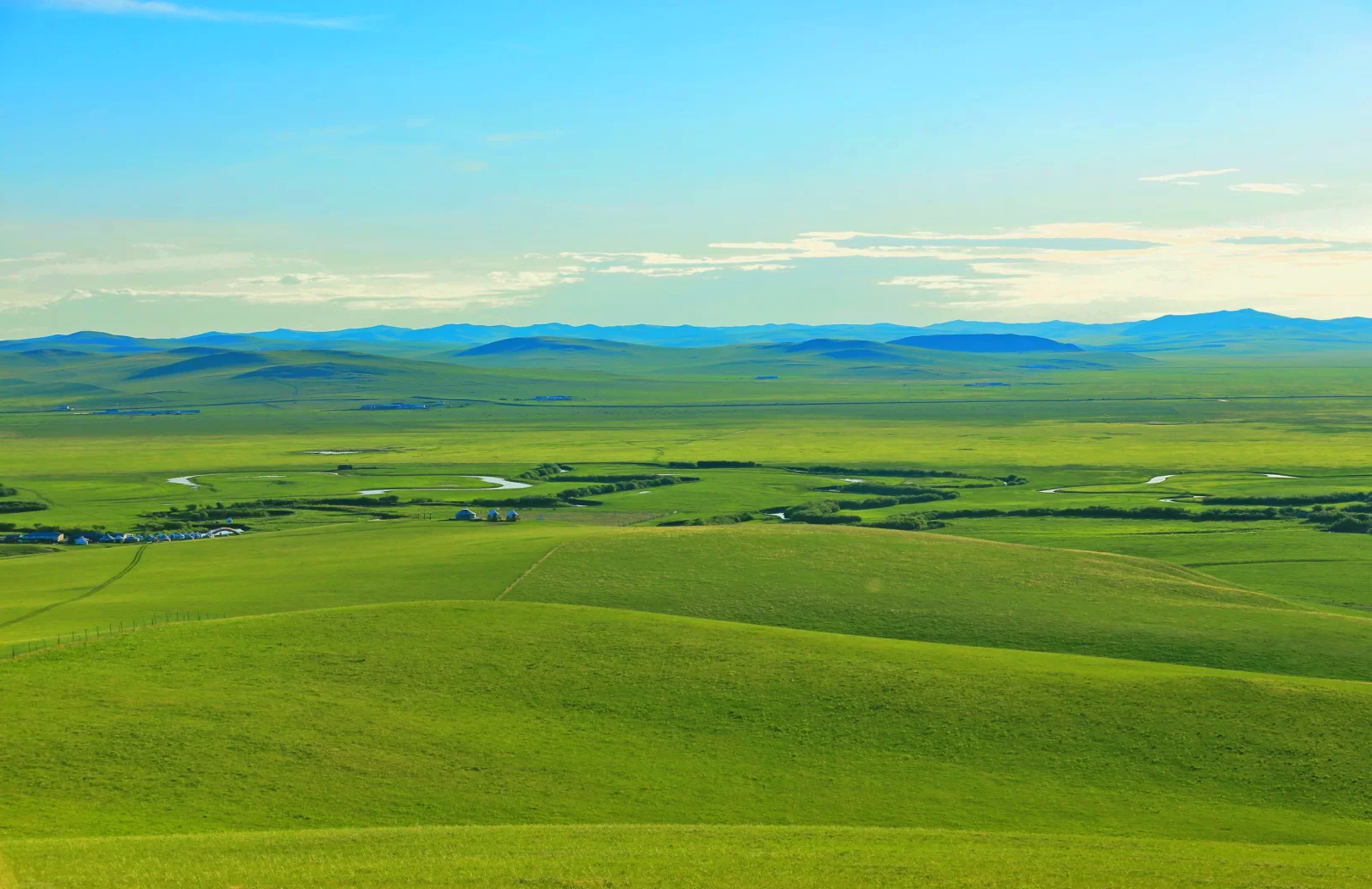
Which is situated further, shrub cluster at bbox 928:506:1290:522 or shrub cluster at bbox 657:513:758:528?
shrub cluster at bbox 928:506:1290:522

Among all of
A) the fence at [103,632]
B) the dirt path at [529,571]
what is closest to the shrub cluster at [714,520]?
the dirt path at [529,571]

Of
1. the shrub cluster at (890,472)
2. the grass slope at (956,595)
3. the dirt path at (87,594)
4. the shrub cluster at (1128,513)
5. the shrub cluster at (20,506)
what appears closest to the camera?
the grass slope at (956,595)

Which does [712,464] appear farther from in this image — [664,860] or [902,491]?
[664,860]

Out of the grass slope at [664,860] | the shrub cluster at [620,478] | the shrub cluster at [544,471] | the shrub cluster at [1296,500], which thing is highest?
the shrub cluster at [544,471]

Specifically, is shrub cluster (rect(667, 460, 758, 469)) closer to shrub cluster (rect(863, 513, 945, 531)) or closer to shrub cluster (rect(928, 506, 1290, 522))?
shrub cluster (rect(928, 506, 1290, 522))

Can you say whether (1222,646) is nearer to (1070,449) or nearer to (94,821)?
(94,821)

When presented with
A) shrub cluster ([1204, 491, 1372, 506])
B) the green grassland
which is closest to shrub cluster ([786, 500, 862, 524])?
the green grassland

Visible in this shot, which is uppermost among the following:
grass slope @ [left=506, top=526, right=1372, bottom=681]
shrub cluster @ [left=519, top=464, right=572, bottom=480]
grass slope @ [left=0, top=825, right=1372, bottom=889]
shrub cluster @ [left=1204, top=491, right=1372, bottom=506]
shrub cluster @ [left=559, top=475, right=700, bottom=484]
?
shrub cluster @ [left=519, top=464, right=572, bottom=480]

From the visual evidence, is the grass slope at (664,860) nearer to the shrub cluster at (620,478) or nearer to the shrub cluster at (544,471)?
the shrub cluster at (620,478)

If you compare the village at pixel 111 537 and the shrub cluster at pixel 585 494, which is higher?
the shrub cluster at pixel 585 494
